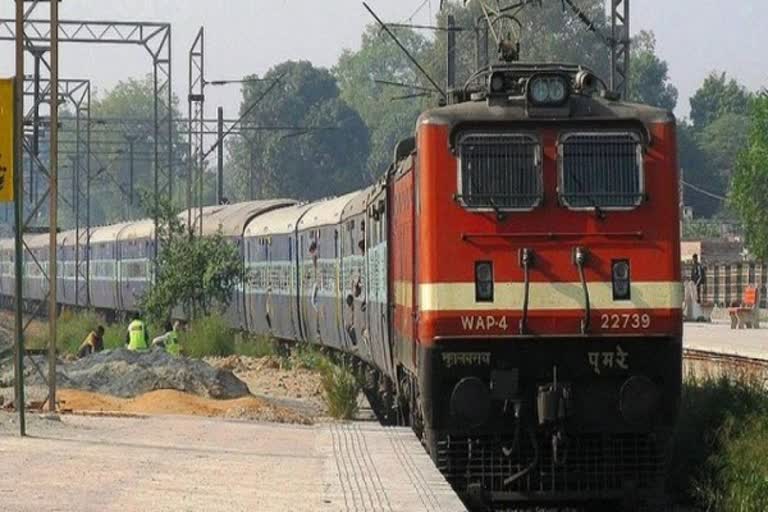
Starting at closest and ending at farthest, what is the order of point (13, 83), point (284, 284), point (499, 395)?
point (499, 395), point (13, 83), point (284, 284)

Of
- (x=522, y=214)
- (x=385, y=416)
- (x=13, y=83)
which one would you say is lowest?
(x=385, y=416)

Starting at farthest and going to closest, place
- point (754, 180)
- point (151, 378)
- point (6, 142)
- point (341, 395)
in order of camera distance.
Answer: point (754, 180) < point (151, 378) < point (341, 395) < point (6, 142)

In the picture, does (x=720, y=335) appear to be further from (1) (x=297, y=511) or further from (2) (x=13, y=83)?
(1) (x=297, y=511)

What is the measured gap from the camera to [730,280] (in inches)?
2837

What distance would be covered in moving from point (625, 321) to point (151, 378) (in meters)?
16.6

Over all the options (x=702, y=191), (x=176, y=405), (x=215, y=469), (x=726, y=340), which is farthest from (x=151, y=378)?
(x=702, y=191)

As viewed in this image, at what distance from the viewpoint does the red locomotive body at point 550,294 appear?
15.8 metres

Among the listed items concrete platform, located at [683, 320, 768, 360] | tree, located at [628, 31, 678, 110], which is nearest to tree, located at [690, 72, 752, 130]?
tree, located at [628, 31, 678, 110]

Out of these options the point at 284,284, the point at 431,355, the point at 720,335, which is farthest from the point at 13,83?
the point at 720,335

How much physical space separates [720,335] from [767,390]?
24.9 metres

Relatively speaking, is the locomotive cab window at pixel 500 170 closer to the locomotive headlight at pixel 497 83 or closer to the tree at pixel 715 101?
the locomotive headlight at pixel 497 83

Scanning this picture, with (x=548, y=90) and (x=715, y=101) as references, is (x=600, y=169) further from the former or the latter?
(x=715, y=101)

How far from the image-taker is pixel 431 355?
15.8m

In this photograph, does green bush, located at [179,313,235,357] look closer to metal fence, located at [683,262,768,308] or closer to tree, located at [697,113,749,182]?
metal fence, located at [683,262,768,308]
